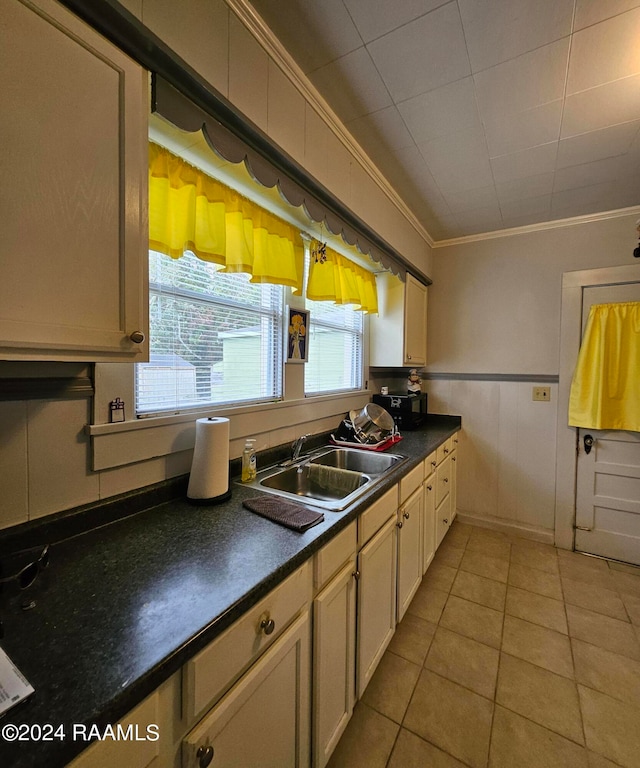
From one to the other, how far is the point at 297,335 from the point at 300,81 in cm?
110

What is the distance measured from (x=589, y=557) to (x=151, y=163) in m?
3.58

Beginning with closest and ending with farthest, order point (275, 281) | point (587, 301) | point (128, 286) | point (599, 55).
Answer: point (128, 286) → point (599, 55) → point (275, 281) → point (587, 301)

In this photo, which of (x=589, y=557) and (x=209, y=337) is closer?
(x=209, y=337)

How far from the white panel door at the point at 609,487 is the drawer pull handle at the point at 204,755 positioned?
114 inches

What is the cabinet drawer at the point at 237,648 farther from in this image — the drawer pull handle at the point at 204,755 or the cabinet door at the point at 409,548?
the cabinet door at the point at 409,548

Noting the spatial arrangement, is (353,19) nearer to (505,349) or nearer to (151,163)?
(151,163)

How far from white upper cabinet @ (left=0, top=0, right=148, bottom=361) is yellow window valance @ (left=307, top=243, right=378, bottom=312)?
1.17m

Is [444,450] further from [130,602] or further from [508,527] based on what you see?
[130,602]

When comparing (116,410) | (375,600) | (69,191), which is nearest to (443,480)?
(375,600)

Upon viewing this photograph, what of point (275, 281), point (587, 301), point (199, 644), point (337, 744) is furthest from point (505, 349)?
point (199, 644)

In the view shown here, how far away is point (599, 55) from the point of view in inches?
49.3

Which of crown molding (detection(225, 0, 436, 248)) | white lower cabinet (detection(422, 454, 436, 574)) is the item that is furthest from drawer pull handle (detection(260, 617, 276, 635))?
crown molding (detection(225, 0, 436, 248))

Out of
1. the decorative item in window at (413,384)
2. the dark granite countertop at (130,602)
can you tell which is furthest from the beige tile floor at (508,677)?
the decorative item in window at (413,384)

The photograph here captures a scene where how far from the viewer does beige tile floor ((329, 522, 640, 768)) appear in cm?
122
